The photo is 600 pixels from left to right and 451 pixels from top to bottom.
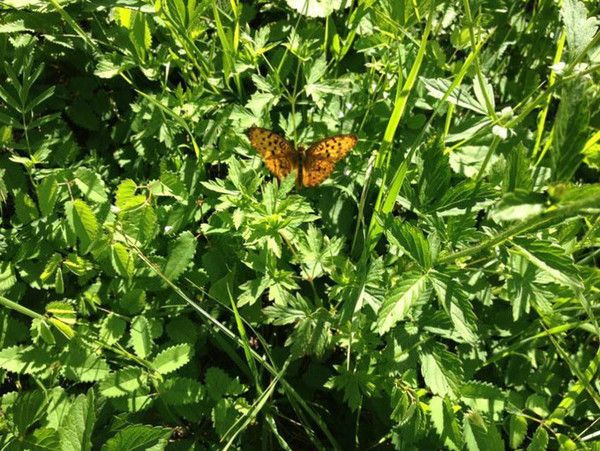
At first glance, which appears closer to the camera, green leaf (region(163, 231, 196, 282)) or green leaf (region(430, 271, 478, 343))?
green leaf (region(430, 271, 478, 343))

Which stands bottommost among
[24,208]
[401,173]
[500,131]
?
[24,208]

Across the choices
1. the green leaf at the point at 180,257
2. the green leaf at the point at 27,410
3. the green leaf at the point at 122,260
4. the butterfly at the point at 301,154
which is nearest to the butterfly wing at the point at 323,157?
the butterfly at the point at 301,154

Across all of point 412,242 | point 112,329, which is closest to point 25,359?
point 112,329

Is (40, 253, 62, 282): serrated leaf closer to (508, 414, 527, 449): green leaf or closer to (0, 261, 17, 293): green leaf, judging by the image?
(0, 261, 17, 293): green leaf

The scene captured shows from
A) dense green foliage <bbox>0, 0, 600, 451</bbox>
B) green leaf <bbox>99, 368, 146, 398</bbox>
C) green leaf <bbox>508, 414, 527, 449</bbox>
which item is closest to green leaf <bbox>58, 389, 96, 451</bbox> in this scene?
dense green foliage <bbox>0, 0, 600, 451</bbox>

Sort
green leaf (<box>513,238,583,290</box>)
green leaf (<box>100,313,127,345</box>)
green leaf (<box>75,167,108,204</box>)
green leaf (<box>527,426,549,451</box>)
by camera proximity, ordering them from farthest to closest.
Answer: green leaf (<box>75,167,108,204</box>)
green leaf (<box>100,313,127,345</box>)
green leaf (<box>527,426,549,451</box>)
green leaf (<box>513,238,583,290</box>)

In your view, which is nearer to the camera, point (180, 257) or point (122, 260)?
point (122, 260)

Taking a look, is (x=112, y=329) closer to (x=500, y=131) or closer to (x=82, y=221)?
(x=82, y=221)
